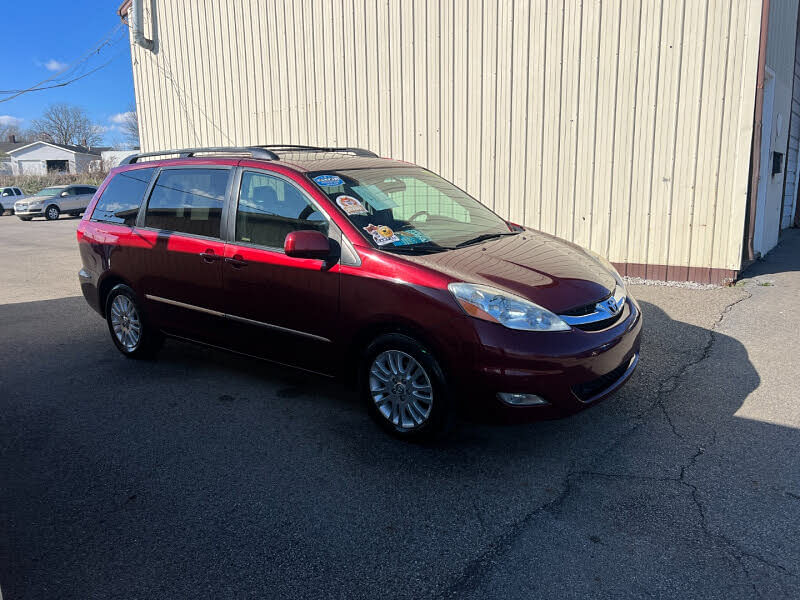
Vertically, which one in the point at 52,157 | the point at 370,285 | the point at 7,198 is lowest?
the point at 7,198

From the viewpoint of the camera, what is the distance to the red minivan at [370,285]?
134 inches

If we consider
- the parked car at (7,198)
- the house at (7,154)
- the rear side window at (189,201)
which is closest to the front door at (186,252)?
the rear side window at (189,201)

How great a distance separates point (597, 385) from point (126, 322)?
4.03 metres

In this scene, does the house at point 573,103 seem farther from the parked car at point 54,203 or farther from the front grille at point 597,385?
the parked car at point 54,203

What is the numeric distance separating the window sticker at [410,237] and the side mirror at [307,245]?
1.49ft

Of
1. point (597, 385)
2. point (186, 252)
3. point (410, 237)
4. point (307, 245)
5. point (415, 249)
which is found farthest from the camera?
point (186, 252)

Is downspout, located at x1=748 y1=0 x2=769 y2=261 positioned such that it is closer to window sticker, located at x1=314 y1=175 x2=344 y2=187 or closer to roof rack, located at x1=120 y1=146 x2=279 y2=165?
window sticker, located at x1=314 y1=175 x2=344 y2=187

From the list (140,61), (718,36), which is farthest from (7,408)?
(140,61)

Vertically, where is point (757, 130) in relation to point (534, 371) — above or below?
above

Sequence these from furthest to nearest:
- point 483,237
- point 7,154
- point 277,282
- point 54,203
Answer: point 7,154
point 54,203
point 483,237
point 277,282

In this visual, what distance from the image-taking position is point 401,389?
371 cm

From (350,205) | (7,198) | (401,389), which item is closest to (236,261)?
(350,205)

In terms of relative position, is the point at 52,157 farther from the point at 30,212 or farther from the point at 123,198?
the point at 123,198

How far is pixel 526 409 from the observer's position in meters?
3.39
